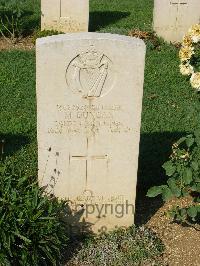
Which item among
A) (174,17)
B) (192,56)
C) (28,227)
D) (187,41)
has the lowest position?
(28,227)

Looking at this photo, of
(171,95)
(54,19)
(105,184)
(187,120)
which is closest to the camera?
(105,184)

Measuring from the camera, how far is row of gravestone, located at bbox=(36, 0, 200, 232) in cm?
429

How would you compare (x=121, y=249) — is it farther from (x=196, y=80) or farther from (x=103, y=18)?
(x=103, y=18)

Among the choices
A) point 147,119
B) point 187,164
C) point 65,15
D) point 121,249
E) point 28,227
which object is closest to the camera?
point 28,227

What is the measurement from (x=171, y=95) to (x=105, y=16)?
4627 mm

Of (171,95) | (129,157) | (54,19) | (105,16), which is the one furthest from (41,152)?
(105,16)

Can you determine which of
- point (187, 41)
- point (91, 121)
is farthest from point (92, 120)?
point (187, 41)

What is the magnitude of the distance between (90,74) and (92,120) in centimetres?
40

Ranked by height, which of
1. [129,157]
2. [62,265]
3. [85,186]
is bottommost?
[62,265]

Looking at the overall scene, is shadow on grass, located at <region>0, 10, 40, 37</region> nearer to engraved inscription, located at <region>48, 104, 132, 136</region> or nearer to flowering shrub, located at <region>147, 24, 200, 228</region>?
engraved inscription, located at <region>48, 104, 132, 136</region>

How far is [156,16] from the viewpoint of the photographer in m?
10.5

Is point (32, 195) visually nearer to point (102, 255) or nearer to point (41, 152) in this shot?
point (41, 152)

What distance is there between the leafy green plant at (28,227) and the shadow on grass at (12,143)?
1600 mm

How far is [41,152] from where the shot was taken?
4672 millimetres
